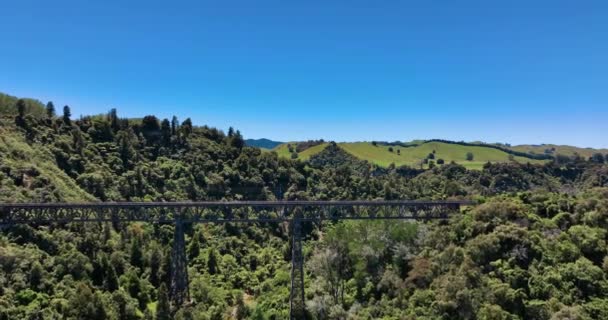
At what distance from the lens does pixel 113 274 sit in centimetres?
6562

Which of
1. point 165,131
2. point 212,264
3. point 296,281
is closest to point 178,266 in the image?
point 296,281

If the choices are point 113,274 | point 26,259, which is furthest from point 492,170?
point 26,259

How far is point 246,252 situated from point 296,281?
34.8m

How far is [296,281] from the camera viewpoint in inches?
2258

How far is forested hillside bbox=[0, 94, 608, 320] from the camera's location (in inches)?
1881

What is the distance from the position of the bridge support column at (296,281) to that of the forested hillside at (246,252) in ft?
4.75

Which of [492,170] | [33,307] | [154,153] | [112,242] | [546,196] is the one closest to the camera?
[33,307]

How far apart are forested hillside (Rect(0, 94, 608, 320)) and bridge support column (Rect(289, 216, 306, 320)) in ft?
4.75

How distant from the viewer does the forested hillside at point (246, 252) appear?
47.8m

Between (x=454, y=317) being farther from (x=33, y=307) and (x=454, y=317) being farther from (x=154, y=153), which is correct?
(x=154, y=153)

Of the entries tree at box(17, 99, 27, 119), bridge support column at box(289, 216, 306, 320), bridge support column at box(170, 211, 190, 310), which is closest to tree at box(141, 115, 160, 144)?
tree at box(17, 99, 27, 119)

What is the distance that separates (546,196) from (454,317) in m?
27.3

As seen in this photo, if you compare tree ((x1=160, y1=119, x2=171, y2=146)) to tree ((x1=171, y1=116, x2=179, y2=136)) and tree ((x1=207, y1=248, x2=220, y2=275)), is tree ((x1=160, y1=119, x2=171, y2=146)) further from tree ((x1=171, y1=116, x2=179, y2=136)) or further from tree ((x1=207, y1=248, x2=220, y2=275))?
tree ((x1=207, y1=248, x2=220, y2=275))

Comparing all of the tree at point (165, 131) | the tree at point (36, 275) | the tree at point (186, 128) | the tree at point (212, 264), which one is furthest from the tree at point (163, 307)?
the tree at point (186, 128)
